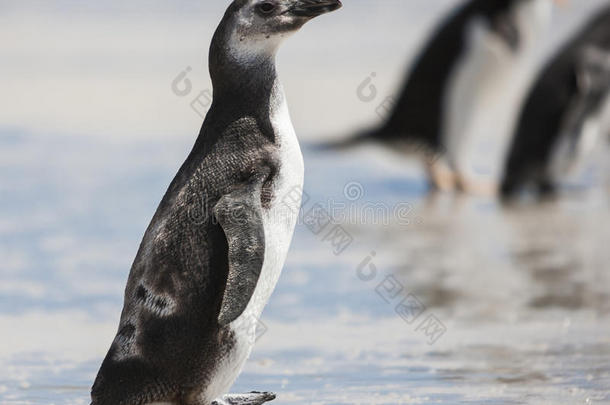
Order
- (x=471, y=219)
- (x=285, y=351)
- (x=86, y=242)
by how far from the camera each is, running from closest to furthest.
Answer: (x=285, y=351) < (x=86, y=242) < (x=471, y=219)

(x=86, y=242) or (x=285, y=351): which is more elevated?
(x=86, y=242)

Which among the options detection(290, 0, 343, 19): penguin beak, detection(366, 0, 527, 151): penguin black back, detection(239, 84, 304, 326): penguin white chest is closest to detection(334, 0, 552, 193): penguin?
detection(366, 0, 527, 151): penguin black back

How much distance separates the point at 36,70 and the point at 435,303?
9.93 metres

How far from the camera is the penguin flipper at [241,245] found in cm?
327

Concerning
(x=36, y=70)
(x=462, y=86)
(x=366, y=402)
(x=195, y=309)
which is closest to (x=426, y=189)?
(x=462, y=86)

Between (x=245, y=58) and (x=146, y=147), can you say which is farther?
(x=146, y=147)

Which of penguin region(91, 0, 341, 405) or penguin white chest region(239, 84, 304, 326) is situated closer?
penguin region(91, 0, 341, 405)

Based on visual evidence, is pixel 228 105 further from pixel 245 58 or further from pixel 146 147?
pixel 146 147

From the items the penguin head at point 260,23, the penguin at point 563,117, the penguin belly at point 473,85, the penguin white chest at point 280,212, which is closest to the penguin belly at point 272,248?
the penguin white chest at point 280,212

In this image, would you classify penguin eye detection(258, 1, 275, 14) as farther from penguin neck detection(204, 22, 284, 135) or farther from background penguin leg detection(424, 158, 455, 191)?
background penguin leg detection(424, 158, 455, 191)

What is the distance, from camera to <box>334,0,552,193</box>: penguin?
857 cm

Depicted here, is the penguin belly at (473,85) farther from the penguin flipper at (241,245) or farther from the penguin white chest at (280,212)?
the penguin flipper at (241,245)

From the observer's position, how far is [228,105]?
11.9 feet

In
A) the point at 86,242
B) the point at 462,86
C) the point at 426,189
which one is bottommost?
the point at 86,242
